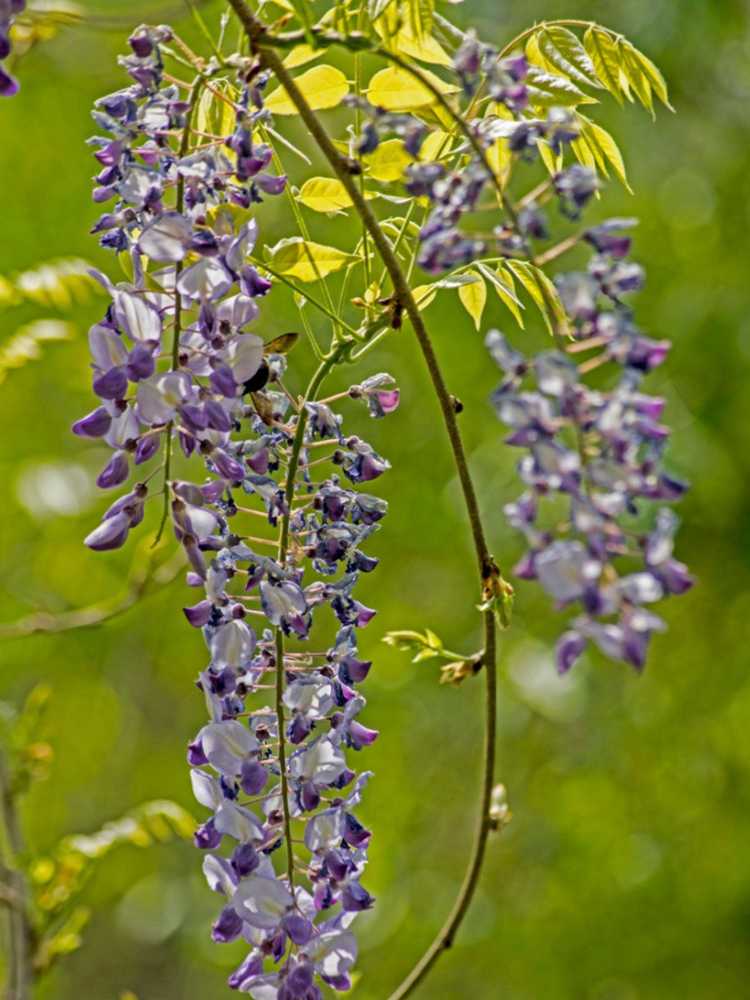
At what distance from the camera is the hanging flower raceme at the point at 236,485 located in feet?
1.57

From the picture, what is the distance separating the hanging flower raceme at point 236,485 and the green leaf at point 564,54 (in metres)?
0.14

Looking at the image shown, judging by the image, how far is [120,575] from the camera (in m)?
2.00

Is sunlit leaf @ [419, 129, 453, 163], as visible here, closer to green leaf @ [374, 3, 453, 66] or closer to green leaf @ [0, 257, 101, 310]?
green leaf @ [374, 3, 453, 66]

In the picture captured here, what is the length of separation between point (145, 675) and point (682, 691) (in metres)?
0.99

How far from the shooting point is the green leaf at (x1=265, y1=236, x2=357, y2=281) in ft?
1.78

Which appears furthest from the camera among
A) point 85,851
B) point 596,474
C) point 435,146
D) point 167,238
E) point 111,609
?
point 111,609

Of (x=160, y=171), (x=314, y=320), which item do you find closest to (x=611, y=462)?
(x=160, y=171)

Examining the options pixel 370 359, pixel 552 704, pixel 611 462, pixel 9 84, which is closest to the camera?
pixel 611 462

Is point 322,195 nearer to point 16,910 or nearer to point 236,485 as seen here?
point 236,485

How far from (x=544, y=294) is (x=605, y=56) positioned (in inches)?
6.4

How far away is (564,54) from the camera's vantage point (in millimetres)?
566

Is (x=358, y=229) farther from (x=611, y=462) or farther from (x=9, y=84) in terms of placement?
(x=611, y=462)

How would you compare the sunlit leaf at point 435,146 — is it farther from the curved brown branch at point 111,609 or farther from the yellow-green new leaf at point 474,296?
the curved brown branch at point 111,609

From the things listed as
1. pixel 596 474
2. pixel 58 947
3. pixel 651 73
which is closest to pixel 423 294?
pixel 651 73
